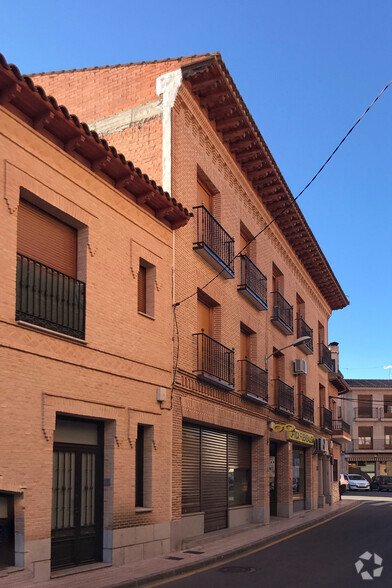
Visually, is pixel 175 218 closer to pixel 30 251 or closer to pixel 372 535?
pixel 30 251

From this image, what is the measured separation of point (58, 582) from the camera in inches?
392

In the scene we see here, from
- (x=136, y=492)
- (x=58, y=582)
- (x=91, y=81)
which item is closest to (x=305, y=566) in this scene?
(x=136, y=492)

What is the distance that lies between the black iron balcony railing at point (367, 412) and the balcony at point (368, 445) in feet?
7.82

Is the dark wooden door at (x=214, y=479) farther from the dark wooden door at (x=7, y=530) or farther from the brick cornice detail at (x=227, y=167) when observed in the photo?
the dark wooden door at (x=7, y=530)

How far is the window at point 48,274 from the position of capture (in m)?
10.4

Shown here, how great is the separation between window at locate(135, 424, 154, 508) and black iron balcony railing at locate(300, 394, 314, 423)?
1514cm

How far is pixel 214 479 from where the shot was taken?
18.3 m

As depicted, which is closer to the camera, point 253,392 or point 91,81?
point 91,81

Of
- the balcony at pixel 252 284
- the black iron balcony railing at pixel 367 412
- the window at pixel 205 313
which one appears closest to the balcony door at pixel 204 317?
the window at pixel 205 313

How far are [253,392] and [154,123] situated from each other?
8.78m

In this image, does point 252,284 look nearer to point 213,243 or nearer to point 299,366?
point 213,243

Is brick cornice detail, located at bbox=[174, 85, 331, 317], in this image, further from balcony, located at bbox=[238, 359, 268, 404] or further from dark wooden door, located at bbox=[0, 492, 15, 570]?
dark wooden door, located at bbox=[0, 492, 15, 570]

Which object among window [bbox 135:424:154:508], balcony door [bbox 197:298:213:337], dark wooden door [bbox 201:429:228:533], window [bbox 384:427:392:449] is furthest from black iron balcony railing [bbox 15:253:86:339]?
window [bbox 384:427:392:449]

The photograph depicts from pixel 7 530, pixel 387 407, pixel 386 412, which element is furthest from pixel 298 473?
pixel 387 407
